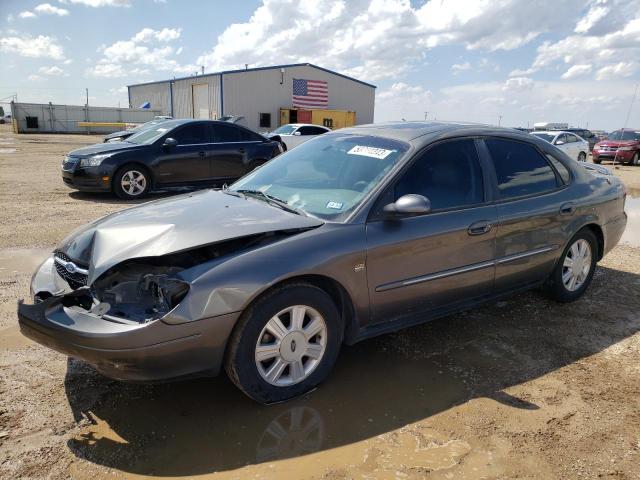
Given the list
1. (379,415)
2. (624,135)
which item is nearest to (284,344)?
(379,415)

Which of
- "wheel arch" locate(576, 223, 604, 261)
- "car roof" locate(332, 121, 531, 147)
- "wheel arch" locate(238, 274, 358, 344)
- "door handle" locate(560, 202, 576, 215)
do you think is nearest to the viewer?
"wheel arch" locate(238, 274, 358, 344)

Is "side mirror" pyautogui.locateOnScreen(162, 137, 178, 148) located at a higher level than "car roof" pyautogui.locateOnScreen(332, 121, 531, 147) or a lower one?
lower

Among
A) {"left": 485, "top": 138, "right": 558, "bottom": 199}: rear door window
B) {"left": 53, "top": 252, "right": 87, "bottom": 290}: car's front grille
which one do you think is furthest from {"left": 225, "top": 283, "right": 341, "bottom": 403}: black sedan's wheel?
{"left": 485, "top": 138, "right": 558, "bottom": 199}: rear door window

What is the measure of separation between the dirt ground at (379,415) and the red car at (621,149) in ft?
71.0

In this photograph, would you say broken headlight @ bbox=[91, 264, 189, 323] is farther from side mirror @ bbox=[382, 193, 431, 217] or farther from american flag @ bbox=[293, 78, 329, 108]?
american flag @ bbox=[293, 78, 329, 108]

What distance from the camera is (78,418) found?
287 centimetres

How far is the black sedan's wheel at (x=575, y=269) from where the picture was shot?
4.60 metres

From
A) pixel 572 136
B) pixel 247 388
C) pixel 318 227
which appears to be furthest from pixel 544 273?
pixel 572 136

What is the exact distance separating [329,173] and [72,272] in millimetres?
1840

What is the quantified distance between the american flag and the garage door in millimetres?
6346

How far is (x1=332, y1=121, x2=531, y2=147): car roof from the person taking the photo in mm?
3747

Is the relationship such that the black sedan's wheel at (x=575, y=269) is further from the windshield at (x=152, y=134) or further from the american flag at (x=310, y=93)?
the american flag at (x=310, y=93)

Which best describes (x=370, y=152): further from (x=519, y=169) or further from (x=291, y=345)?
(x=291, y=345)

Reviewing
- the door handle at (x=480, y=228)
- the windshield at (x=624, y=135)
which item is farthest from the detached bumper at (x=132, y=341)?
the windshield at (x=624, y=135)
